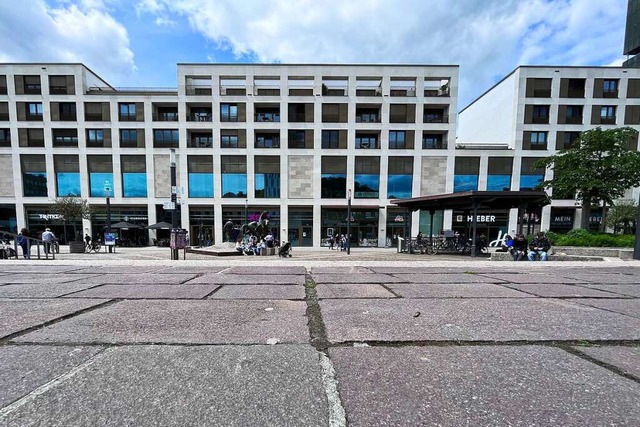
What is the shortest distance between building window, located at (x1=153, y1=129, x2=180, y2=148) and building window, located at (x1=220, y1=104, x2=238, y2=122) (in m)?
5.50

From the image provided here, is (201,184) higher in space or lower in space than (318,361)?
higher

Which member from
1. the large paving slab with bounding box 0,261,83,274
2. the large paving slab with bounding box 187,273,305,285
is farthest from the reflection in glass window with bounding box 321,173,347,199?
the large paving slab with bounding box 187,273,305,285

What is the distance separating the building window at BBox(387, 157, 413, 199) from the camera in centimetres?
A: 3156

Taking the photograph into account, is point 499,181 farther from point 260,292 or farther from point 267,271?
point 260,292

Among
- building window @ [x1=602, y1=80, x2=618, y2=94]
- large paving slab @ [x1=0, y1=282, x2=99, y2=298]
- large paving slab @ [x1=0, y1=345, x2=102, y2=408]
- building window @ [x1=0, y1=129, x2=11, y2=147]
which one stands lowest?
large paving slab @ [x1=0, y1=282, x2=99, y2=298]

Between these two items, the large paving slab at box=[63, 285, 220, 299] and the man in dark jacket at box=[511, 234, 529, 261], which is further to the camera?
the man in dark jacket at box=[511, 234, 529, 261]

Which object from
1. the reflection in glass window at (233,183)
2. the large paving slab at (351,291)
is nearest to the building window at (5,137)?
the reflection in glass window at (233,183)

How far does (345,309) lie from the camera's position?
3.92 m

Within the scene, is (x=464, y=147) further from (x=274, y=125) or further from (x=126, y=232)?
(x=126, y=232)

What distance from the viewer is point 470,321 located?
11.2 ft

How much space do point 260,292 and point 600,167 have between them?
25.1 m

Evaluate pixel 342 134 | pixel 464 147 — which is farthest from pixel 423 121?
pixel 342 134

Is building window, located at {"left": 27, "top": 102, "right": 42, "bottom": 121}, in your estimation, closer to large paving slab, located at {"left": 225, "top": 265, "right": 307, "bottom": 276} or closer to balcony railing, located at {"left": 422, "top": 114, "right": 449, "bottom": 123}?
large paving slab, located at {"left": 225, "top": 265, "right": 307, "bottom": 276}

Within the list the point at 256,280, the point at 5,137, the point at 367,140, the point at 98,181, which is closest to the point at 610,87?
the point at 367,140
